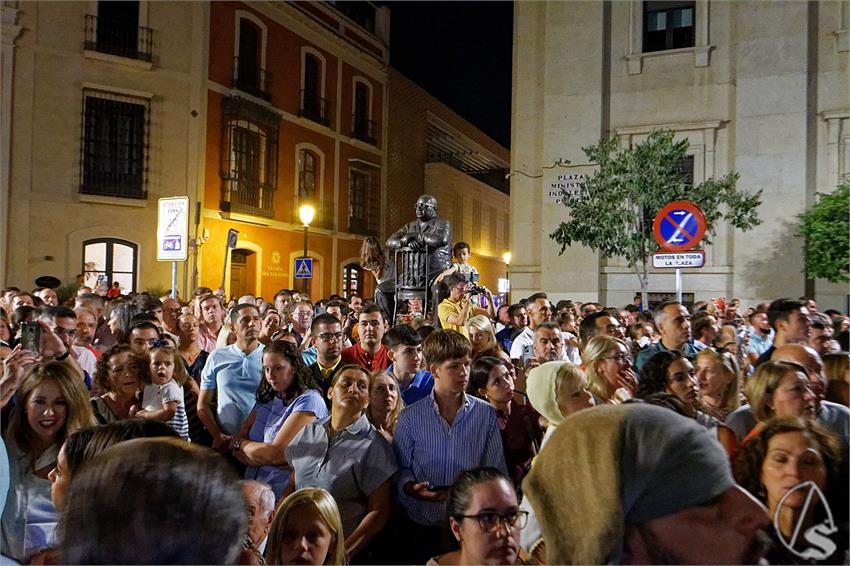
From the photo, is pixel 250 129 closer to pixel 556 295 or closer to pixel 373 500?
pixel 556 295

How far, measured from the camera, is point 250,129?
72.8 feet

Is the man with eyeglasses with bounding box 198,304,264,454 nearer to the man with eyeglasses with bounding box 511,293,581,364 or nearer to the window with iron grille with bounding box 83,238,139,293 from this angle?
the man with eyeglasses with bounding box 511,293,581,364

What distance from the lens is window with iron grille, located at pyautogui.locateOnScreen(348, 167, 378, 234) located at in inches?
1094

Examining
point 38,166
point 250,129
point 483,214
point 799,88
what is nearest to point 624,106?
point 799,88

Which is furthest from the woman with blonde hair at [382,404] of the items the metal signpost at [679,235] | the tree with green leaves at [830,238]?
the tree with green leaves at [830,238]

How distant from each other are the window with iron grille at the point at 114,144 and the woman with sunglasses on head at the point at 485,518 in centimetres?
1860

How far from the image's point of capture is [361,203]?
1121 inches

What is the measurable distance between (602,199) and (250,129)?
12.8 meters

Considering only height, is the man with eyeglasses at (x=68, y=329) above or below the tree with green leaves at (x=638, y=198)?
below

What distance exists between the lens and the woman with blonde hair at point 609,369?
12.7 feet

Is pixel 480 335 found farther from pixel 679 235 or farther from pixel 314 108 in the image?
pixel 314 108

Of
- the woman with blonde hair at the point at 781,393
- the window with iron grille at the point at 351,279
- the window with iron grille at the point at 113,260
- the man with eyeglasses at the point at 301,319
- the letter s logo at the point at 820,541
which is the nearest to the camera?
the letter s logo at the point at 820,541

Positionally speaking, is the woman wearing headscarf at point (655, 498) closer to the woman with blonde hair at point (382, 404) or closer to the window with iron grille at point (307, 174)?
the woman with blonde hair at point (382, 404)

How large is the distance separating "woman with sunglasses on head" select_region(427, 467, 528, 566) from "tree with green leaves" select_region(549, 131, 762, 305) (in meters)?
11.4
